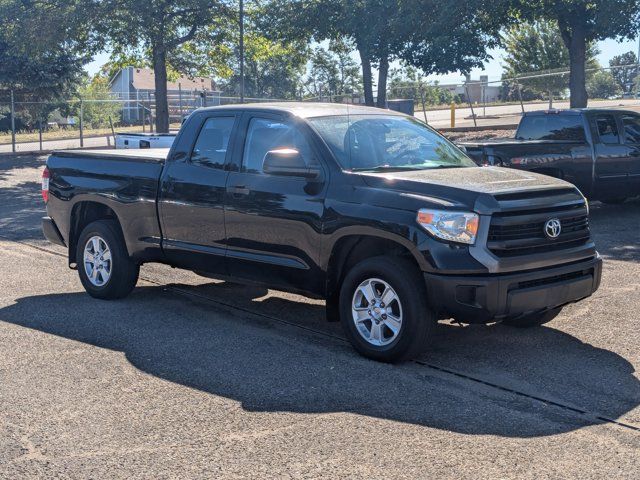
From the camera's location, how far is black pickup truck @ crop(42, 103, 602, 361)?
6281mm

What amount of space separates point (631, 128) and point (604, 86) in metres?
50.3

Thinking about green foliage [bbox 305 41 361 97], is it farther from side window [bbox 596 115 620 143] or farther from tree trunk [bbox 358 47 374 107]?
side window [bbox 596 115 620 143]

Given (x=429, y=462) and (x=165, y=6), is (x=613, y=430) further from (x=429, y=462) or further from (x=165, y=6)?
(x=165, y=6)

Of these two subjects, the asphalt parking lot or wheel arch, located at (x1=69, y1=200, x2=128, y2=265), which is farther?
wheel arch, located at (x1=69, y1=200, x2=128, y2=265)

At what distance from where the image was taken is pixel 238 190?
25.0 feet

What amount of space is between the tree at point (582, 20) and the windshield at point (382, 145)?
16.3m

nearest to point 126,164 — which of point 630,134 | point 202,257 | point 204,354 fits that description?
point 202,257

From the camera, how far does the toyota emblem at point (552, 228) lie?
6551 mm

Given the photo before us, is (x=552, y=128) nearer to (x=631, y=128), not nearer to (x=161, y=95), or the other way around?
(x=631, y=128)

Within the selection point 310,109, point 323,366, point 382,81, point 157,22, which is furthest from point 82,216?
point 382,81

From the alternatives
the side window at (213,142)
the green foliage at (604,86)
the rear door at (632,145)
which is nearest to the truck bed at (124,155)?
the side window at (213,142)

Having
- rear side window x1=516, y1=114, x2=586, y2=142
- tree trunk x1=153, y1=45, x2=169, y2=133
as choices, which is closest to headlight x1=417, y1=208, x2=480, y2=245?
rear side window x1=516, y1=114, x2=586, y2=142

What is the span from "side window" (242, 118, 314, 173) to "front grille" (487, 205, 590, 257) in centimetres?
188

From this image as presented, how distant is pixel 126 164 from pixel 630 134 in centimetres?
921
